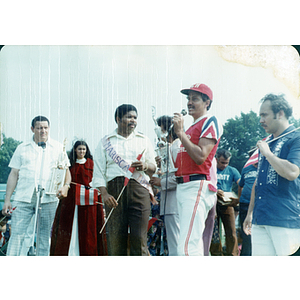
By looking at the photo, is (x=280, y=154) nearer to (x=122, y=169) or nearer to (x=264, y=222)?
(x=264, y=222)

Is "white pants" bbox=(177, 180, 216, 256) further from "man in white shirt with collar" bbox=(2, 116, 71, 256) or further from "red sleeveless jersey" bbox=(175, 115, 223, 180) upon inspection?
"man in white shirt with collar" bbox=(2, 116, 71, 256)

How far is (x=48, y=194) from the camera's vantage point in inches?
182

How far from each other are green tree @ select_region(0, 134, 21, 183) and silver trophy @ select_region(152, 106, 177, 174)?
5.32 feet

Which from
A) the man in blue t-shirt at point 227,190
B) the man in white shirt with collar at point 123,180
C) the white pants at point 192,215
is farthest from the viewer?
the man in blue t-shirt at point 227,190

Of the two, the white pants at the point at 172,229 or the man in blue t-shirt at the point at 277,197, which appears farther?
the white pants at the point at 172,229

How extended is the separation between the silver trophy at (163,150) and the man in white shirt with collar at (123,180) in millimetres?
94

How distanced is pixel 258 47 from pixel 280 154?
50.2 inches

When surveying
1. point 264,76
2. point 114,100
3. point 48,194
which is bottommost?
point 48,194

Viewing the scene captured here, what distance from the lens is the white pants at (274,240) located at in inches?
173

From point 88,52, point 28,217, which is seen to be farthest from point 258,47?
point 28,217

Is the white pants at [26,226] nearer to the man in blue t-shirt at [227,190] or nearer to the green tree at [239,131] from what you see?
the man in blue t-shirt at [227,190]

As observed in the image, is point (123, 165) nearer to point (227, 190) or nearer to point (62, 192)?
point (62, 192)

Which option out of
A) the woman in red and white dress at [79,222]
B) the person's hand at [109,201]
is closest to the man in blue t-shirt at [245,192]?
the person's hand at [109,201]

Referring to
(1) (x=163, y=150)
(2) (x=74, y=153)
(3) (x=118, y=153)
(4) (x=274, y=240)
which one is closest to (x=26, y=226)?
(2) (x=74, y=153)
